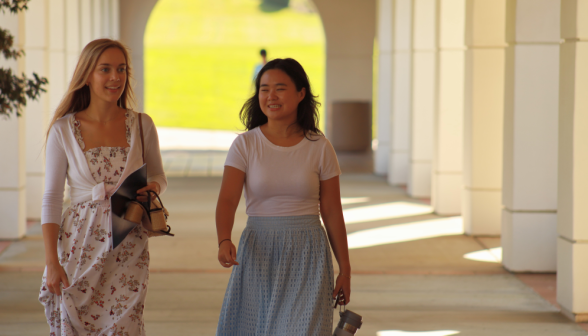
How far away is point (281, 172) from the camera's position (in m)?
2.92

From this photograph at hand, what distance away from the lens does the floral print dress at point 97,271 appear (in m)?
3.02

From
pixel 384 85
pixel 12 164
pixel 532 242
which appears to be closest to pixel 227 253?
pixel 532 242

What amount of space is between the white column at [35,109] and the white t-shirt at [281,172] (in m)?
7.27

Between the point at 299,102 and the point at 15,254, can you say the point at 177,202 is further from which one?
the point at 299,102

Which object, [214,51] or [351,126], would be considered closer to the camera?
[351,126]

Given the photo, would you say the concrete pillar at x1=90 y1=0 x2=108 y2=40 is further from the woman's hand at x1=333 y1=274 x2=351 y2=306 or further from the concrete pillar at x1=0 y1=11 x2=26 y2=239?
the woman's hand at x1=333 y1=274 x2=351 y2=306

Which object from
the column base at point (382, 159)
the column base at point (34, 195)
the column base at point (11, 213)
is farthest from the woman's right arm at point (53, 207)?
the column base at point (382, 159)

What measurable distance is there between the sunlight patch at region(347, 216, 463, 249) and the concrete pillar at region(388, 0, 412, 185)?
4215 millimetres

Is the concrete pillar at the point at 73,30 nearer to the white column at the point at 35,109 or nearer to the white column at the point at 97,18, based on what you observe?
the white column at the point at 97,18

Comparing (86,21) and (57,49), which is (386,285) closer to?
(57,49)

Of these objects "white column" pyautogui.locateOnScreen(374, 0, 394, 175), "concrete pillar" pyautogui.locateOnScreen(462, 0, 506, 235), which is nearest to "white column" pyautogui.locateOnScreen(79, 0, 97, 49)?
"white column" pyautogui.locateOnScreen(374, 0, 394, 175)

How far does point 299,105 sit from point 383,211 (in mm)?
7984

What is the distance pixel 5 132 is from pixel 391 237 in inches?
189

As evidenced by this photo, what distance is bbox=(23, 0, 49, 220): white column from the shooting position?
32.1 ft
